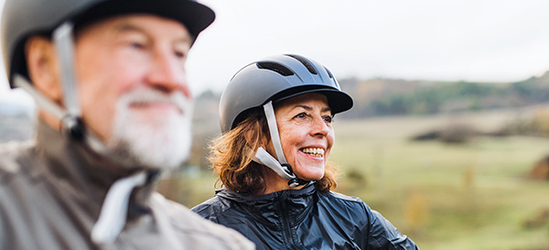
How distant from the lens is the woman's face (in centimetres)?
343

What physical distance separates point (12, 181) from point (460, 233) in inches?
1266

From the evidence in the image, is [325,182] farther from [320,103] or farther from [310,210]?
[320,103]

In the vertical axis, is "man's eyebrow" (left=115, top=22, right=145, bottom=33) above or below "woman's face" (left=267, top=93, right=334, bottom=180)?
above

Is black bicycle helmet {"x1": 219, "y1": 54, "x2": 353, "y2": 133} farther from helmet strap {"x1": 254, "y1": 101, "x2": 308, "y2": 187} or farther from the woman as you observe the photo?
helmet strap {"x1": 254, "y1": 101, "x2": 308, "y2": 187}

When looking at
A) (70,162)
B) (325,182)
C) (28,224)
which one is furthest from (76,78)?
(325,182)

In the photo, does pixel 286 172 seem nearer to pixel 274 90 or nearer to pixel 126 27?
pixel 274 90

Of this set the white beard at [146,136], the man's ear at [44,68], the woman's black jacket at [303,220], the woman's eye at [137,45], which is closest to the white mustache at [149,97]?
the white beard at [146,136]

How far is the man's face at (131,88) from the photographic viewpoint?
1.45 metres

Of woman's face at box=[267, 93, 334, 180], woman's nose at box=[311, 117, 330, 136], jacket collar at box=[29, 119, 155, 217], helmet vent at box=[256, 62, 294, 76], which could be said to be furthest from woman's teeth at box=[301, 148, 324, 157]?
jacket collar at box=[29, 119, 155, 217]

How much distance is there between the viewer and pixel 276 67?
12.8ft

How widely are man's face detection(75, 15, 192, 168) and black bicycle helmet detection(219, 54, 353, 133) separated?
2036 mm

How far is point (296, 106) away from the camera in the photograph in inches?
139

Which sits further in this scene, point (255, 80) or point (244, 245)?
point (255, 80)

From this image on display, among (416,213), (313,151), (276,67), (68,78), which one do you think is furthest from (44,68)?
(416,213)
